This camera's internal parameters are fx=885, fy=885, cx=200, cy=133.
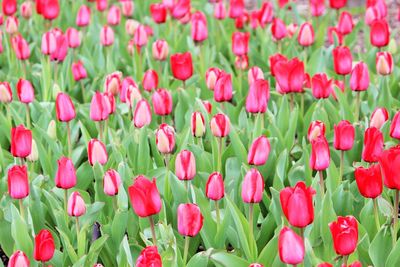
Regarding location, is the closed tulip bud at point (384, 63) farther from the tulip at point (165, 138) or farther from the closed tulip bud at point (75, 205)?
the closed tulip bud at point (75, 205)

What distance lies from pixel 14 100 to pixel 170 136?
1.35 m

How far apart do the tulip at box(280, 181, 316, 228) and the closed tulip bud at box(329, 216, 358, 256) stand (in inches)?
3.0

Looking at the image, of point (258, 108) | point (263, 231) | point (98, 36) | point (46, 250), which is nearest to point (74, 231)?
point (46, 250)

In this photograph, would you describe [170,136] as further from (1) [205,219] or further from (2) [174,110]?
(2) [174,110]

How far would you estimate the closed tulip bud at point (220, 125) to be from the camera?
304 cm

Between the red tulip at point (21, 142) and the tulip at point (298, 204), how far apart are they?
3.30ft

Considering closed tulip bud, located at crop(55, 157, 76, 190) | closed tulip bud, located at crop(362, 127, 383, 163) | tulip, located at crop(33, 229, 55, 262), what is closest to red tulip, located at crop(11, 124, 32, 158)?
closed tulip bud, located at crop(55, 157, 76, 190)

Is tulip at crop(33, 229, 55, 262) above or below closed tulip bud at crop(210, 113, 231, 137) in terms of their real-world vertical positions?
below

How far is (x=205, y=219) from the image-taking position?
2.78m

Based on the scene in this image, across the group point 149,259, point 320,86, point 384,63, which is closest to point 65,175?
point 149,259

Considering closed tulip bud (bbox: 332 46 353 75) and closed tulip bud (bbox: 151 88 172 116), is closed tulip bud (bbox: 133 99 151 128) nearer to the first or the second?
closed tulip bud (bbox: 151 88 172 116)

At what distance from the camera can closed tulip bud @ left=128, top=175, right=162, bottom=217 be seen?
241 centimetres

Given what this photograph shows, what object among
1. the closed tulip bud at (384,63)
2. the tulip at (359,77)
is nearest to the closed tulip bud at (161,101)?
the tulip at (359,77)

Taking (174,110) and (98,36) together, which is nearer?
(174,110)
